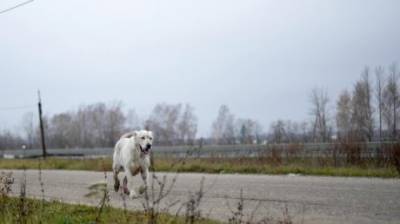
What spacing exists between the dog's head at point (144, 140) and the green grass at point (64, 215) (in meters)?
2.70

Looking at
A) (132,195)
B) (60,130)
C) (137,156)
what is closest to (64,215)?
Result: (132,195)

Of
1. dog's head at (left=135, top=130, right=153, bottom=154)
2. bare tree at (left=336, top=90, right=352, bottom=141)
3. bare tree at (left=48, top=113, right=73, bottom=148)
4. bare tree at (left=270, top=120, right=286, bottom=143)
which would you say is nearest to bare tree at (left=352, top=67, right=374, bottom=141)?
bare tree at (left=336, top=90, right=352, bottom=141)

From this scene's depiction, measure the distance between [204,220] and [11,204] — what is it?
3302 millimetres

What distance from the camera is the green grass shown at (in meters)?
6.89

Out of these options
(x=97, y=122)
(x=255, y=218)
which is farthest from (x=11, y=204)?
(x=97, y=122)

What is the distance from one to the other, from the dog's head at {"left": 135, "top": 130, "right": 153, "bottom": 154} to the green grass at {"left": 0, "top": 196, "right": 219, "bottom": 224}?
8.85ft

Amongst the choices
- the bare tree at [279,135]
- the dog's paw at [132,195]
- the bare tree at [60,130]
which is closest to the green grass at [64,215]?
the dog's paw at [132,195]

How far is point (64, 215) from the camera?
319 inches

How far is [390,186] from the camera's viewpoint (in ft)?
36.3

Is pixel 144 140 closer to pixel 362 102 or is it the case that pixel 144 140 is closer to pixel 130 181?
pixel 130 181

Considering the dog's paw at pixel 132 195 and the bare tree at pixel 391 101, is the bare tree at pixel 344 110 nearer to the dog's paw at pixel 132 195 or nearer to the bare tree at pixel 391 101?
the bare tree at pixel 391 101

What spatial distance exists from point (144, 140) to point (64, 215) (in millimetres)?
3945

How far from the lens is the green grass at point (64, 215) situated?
22.6 feet

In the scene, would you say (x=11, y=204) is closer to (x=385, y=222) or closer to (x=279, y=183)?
(x=385, y=222)
